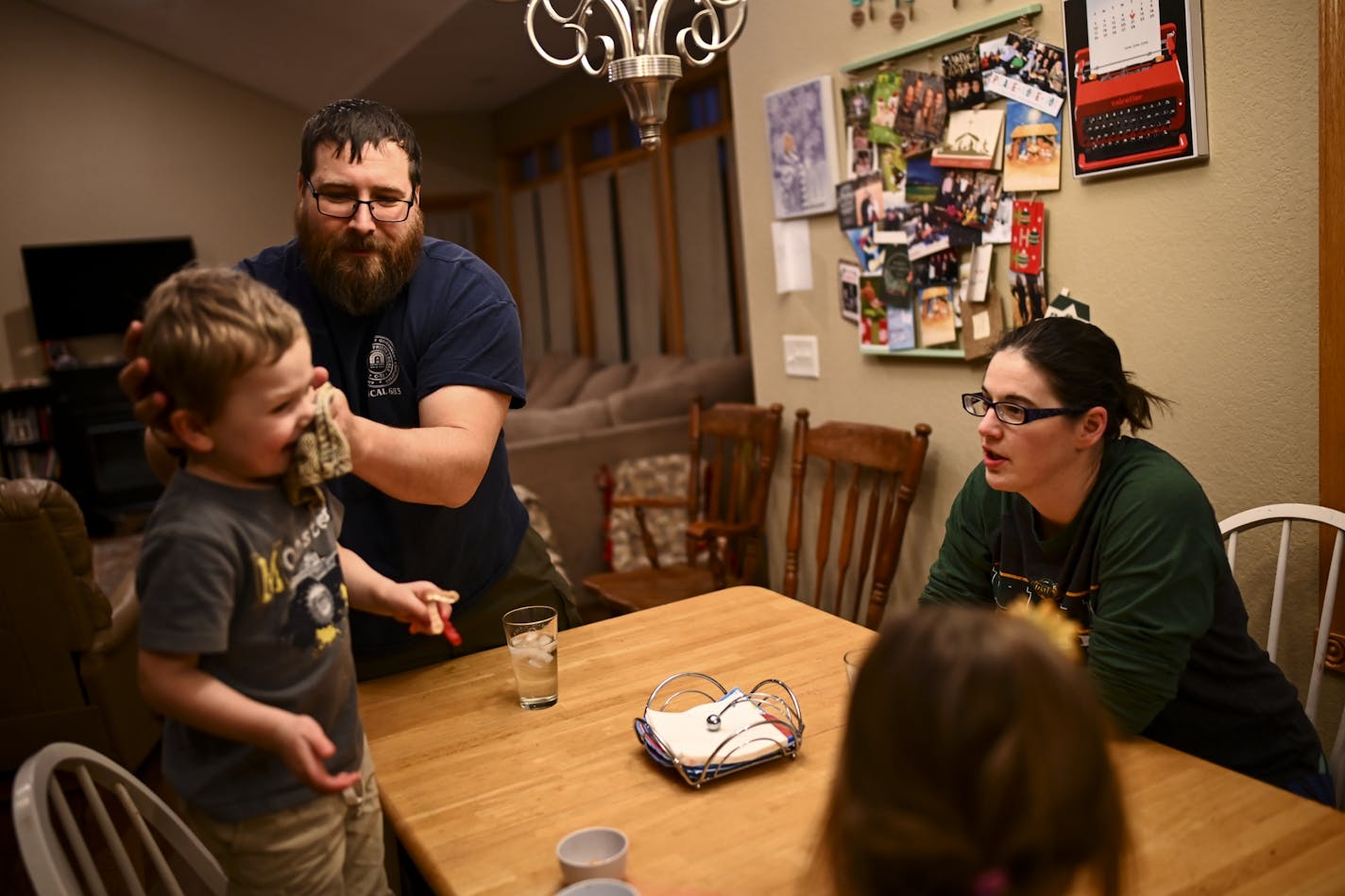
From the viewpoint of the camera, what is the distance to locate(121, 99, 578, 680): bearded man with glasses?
1.55 meters

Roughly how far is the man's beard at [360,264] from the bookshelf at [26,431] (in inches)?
281

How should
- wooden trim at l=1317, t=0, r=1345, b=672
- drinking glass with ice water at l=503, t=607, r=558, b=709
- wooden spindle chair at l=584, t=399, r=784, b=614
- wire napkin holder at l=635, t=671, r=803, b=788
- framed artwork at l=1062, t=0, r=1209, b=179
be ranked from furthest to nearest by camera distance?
wooden spindle chair at l=584, t=399, r=784, b=614 → framed artwork at l=1062, t=0, r=1209, b=179 → wooden trim at l=1317, t=0, r=1345, b=672 → drinking glass with ice water at l=503, t=607, r=558, b=709 → wire napkin holder at l=635, t=671, r=803, b=788

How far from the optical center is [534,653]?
1540 mm

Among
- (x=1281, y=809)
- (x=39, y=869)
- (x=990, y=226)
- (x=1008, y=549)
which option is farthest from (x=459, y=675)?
(x=990, y=226)

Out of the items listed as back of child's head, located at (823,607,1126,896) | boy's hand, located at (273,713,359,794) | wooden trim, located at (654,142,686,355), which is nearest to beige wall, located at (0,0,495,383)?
wooden trim, located at (654,142,686,355)

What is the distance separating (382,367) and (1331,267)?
1.65 metres

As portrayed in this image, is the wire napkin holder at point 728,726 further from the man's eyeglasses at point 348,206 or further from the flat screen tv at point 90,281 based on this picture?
the flat screen tv at point 90,281

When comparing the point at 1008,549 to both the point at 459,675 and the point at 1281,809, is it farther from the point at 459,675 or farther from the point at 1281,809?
the point at 459,675

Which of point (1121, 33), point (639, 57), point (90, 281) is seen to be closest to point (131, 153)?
point (90, 281)

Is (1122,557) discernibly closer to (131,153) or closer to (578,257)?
(578,257)

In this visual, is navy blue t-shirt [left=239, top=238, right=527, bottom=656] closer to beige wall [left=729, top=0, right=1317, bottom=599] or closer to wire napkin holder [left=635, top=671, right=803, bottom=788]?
wire napkin holder [left=635, top=671, right=803, bottom=788]

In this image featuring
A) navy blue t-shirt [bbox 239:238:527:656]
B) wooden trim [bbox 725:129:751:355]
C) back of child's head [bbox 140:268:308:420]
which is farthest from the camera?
wooden trim [bbox 725:129:751:355]

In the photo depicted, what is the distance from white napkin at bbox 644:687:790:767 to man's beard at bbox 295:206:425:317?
767 millimetres

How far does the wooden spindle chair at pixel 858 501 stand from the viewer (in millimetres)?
3004
